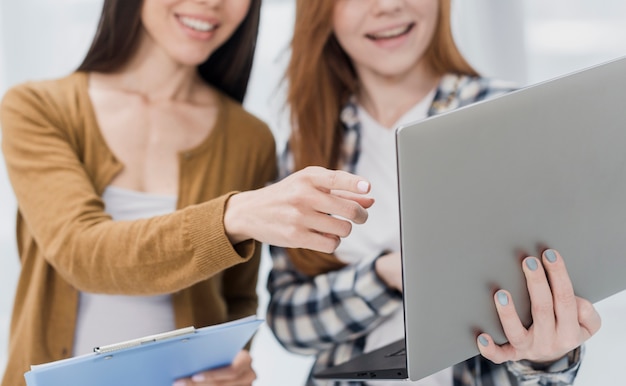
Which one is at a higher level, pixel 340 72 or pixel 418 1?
pixel 418 1

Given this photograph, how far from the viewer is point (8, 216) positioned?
268cm

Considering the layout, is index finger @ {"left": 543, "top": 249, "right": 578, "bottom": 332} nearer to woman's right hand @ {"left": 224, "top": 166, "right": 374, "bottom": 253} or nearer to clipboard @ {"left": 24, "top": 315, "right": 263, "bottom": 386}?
woman's right hand @ {"left": 224, "top": 166, "right": 374, "bottom": 253}

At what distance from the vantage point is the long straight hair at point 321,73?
154cm

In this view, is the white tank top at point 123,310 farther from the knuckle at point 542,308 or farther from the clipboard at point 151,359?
the knuckle at point 542,308

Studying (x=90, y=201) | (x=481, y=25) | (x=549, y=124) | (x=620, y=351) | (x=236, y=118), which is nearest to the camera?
(x=549, y=124)

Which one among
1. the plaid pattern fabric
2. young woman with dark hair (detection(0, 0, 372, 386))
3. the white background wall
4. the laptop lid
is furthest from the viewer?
the white background wall

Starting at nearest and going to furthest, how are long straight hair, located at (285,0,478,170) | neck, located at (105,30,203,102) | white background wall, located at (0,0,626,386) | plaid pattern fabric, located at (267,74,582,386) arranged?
plaid pattern fabric, located at (267,74,582,386) → long straight hair, located at (285,0,478,170) → neck, located at (105,30,203,102) → white background wall, located at (0,0,626,386)

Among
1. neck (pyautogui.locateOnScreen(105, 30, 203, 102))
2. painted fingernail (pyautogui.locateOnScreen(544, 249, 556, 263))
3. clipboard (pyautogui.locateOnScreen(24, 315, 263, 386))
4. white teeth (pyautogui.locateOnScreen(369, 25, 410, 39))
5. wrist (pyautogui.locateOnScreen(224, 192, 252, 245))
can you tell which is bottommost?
clipboard (pyautogui.locateOnScreen(24, 315, 263, 386))

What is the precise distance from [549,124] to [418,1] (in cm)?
53

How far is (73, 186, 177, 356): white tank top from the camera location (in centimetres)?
151

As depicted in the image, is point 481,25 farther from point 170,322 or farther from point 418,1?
point 170,322

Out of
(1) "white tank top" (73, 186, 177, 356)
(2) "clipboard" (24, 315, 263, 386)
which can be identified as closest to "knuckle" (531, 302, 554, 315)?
(2) "clipboard" (24, 315, 263, 386)

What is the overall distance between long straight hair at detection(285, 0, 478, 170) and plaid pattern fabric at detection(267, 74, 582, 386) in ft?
0.10

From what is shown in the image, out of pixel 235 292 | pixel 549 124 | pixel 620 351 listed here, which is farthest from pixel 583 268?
pixel 620 351
